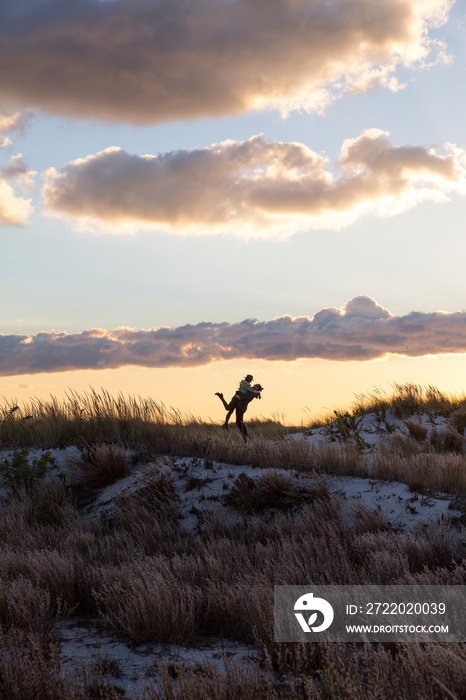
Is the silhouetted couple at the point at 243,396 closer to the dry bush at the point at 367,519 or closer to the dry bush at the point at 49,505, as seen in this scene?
the dry bush at the point at 49,505

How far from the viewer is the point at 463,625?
14.4 ft

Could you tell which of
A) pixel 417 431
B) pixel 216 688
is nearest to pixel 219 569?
pixel 216 688

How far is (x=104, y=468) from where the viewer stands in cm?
1016

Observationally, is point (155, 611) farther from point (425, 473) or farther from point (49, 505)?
point (425, 473)

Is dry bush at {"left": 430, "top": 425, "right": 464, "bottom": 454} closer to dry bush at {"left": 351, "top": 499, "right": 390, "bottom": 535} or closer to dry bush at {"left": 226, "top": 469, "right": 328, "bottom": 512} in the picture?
dry bush at {"left": 226, "top": 469, "right": 328, "bottom": 512}

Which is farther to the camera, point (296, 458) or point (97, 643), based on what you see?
point (296, 458)

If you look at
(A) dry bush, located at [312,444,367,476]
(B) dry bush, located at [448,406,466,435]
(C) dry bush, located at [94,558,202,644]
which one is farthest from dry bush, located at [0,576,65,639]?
(B) dry bush, located at [448,406,466,435]

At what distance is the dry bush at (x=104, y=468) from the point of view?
33.3 ft

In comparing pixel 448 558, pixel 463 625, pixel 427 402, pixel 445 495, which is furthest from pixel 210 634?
pixel 427 402

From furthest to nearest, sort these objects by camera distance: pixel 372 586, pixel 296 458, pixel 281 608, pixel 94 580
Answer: pixel 296 458
pixel 94 580
pixel 372 586
pixel 281 608

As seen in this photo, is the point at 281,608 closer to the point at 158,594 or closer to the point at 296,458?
the point at 158,594

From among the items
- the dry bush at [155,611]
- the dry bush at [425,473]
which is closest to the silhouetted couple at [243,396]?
the dry bush at [425,473]

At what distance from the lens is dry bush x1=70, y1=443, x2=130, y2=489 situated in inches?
399

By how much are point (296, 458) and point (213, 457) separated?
1.70 metres
